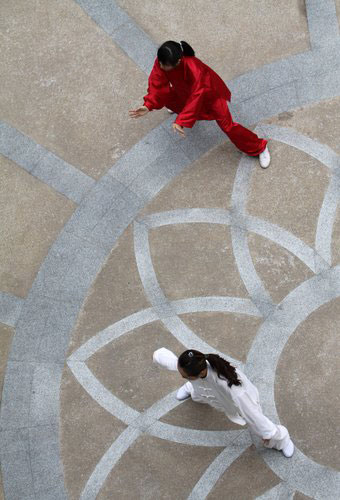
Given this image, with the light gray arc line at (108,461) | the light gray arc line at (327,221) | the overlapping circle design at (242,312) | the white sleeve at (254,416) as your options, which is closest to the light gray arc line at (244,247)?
the overlapping circle design at (242,312)

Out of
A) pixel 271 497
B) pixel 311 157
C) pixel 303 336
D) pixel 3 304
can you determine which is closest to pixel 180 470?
pixel 271 497

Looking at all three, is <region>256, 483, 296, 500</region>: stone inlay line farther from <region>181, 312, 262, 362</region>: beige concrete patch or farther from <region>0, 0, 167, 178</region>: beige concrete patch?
<region>0, 0, 167, 178</region>: beige concrete patch

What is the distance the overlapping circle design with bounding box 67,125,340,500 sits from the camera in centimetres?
886

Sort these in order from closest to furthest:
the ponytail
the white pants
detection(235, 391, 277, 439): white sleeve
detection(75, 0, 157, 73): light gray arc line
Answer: detection(235, 391, 277, 439): white sleeve → the white pants → the ponytail → detection(75, 0, 157, 73): light gray arc line

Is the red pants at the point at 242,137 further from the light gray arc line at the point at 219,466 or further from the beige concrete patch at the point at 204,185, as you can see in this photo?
the light gray arc line at the point at 219,466

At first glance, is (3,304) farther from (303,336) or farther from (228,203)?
(303,336)

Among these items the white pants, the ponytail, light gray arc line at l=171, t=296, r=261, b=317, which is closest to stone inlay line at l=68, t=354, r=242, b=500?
the white pants

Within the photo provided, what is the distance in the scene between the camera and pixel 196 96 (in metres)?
9.17

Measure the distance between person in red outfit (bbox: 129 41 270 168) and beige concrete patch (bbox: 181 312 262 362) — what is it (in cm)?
252

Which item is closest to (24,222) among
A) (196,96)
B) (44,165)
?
(44,165)

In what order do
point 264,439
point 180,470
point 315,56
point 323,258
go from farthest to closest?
point 315,56 → point 323,258 → point 180,470 → point 264,439

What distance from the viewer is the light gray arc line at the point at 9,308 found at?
9828 millimetres

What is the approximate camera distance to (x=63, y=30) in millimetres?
11344

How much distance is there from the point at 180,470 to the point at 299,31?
698 cm
